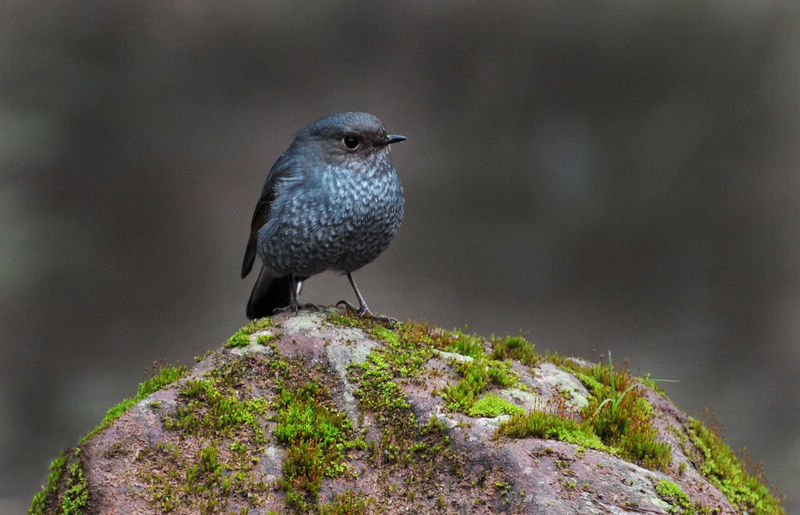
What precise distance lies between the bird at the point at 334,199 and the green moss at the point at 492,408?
1.51m

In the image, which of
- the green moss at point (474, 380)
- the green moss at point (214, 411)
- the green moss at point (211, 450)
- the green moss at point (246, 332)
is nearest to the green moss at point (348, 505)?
the green moss at point (211, 450)

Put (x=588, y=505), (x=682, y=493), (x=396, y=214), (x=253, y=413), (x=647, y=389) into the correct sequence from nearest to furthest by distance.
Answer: (x=588, y=505)
(x=682, y=493)
(x=253, y=413)
(x=396, y=214)
(x=647, y=389)

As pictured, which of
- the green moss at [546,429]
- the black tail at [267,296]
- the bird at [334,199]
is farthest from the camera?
the black tail at [267,296]

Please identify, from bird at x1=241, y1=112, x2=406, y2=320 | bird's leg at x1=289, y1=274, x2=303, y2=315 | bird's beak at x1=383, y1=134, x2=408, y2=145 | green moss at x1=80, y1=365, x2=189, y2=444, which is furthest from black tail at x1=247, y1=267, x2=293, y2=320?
bird's beak at x1=383, y1=134, x2=408, y2=145

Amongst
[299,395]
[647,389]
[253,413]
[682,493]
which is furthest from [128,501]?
[647,389]

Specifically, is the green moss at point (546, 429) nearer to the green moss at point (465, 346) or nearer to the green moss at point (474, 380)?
the green moss at point (474, 380)

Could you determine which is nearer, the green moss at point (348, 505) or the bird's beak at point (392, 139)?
the green moss at point (348, 505)

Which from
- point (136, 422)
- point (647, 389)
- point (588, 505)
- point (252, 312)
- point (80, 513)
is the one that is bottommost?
point (588, 505)

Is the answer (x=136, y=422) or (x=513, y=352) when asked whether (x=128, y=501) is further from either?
(x=513, y=352)

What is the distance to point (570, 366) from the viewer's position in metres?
6.45

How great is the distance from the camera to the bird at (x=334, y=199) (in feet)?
18.6

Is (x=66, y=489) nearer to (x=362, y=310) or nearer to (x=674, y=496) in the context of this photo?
(x=362, y=310)

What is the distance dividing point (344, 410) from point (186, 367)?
4.23 ft

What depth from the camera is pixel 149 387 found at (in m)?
5.30
